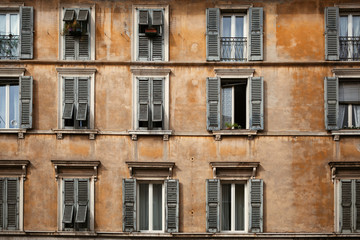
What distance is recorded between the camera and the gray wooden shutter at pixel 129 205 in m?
18.8

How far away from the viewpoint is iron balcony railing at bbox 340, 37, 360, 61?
763 inches

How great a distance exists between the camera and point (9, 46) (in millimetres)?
19531

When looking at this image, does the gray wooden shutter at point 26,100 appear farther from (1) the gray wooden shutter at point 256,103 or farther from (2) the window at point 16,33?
(1) the gray wooden shutter at point 256,103

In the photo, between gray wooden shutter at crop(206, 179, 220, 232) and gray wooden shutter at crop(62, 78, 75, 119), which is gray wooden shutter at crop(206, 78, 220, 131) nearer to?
gray wooden shutter at crop(206, 179, 220, 232)

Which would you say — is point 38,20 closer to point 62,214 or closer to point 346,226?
point 62,214

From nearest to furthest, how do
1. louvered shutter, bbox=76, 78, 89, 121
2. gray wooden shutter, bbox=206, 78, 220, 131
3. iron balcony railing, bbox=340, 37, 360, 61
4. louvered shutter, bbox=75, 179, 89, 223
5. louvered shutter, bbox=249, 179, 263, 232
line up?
louvered shutter, bbox=75, 179, 89, 223
louvered shutter, bbox=249, 179, 263, 232
louvered shutter, bbox=76, 78, 89, 121
gray wooden shutter, bbox=206, 78, 220, 131
iron balcony railing, bbox=340, 37, 360, 61

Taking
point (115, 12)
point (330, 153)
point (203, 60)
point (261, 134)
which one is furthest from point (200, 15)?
point (330, 153)

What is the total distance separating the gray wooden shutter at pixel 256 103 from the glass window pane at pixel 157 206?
3742mm

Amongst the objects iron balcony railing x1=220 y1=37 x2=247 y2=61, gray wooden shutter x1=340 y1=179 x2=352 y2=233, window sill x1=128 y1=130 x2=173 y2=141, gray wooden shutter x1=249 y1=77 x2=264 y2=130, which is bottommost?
gray wooden shutter x1=340 y1=179 x2=352 y2=233

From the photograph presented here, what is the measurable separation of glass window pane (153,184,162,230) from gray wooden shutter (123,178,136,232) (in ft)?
2.52

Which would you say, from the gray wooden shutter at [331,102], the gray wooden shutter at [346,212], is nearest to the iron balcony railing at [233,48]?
the gray wooden shutter at [331,102]

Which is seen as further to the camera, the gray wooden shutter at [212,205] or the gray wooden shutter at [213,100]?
the gray wooden shutter at [213,100]

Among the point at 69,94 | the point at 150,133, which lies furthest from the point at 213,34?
the point at 69,94

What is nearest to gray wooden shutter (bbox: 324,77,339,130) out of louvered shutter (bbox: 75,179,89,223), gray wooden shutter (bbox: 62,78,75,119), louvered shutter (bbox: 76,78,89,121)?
louvered shutter (bbox: 76,78,89,121)
